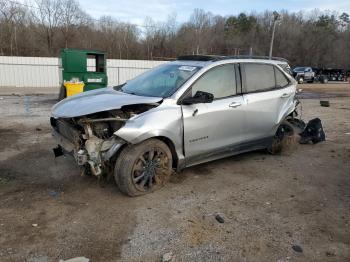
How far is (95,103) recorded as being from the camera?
4.50 m

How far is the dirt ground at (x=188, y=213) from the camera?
338 cm

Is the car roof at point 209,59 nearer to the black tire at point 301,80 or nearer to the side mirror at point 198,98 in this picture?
the side mirror at point 198,98

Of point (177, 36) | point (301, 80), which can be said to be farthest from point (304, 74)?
point (177, 36)

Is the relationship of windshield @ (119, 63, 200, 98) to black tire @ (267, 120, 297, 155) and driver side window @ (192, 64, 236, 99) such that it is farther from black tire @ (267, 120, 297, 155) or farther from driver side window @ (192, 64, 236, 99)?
black tire @ (267, 120, 297, 155)

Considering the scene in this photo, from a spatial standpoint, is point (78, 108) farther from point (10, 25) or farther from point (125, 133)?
point (10, 25)

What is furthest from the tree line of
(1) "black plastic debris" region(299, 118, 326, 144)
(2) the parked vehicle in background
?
(1) "black plastic debris" region(299, 118, 326, 144)

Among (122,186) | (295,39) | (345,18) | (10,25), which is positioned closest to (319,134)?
(122,186)

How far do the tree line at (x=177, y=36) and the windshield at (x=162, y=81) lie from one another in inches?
1283

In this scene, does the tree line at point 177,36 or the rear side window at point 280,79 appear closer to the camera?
the rear side window at point 280,79

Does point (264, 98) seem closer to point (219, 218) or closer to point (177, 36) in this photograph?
point (219, 218)

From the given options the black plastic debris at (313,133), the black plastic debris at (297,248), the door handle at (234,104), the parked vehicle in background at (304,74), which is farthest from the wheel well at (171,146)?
the parked vehicle in background at (304,74)

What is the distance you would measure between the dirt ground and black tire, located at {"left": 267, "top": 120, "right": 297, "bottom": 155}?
33 cm

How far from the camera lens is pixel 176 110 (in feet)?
15.3

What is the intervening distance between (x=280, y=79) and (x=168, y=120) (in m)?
2.78
